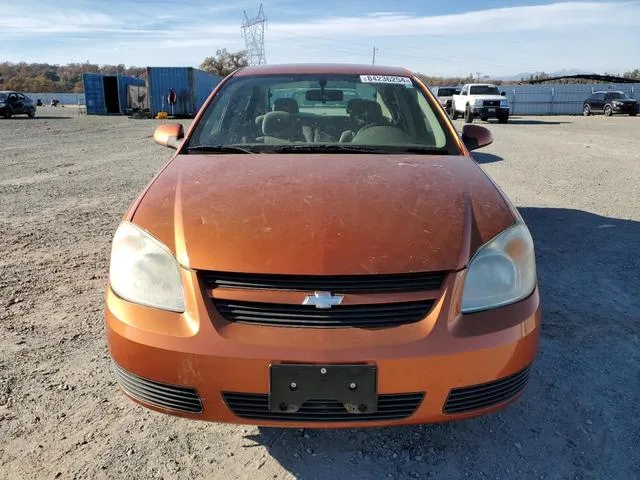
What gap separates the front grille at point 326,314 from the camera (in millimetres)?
1785

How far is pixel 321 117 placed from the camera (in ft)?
11.0

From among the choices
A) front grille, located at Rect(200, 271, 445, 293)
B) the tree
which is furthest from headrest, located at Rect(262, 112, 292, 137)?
the tree

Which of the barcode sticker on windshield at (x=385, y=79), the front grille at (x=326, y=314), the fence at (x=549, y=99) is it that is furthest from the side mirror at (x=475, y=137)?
the fence at (x=549, y=99)

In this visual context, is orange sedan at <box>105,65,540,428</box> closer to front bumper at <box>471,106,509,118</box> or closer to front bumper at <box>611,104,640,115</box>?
front bumper at <box>471,106,509,118</box>

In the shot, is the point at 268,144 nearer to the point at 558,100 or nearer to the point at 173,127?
the point at 173,127

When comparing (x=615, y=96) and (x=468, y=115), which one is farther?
(x=615, y=96)

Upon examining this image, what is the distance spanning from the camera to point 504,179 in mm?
8297

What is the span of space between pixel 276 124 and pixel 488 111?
2306 centimetres

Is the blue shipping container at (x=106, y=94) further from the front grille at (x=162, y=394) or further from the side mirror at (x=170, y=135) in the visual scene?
the front grille at (x=162, y=394)

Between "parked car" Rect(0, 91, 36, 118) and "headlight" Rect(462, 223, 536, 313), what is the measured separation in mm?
31905

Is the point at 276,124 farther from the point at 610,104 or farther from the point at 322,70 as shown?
the point at 610,104

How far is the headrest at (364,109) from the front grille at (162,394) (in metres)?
2.08

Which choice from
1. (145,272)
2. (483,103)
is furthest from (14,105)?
(145,272)

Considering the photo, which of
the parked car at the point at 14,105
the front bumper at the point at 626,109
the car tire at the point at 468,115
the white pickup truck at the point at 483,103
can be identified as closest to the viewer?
the white pickup truck at the point at 483,103
